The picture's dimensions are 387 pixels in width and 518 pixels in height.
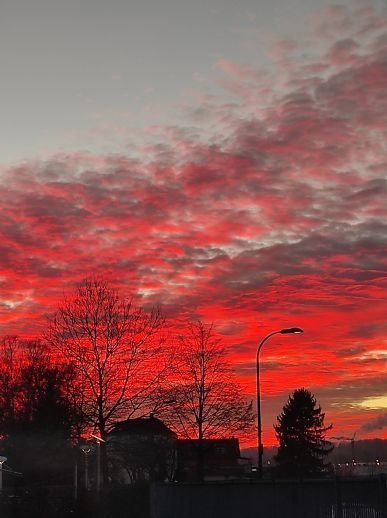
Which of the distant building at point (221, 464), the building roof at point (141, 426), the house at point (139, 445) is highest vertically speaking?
the building roof at point (141, 426)

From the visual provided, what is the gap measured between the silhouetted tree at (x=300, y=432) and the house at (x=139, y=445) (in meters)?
47.5

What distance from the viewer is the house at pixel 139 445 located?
172 ft

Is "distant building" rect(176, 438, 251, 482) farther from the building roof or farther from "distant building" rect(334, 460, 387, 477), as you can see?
the building roof

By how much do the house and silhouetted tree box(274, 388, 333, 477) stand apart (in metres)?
47.5

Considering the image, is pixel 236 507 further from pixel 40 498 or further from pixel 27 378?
pixel 27 378

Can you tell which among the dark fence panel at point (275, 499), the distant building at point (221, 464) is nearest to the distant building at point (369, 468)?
the dark fence panel at point (275, 499)

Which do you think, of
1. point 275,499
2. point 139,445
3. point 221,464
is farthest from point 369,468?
point 275,499

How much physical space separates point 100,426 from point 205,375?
14741mm

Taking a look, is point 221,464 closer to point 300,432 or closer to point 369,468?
point 300,432

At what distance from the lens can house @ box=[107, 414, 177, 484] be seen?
52.4 m

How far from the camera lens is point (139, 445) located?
55.9 metres

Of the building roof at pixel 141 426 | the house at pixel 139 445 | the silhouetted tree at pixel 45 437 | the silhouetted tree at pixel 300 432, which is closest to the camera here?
the building roof at pixel 141 426

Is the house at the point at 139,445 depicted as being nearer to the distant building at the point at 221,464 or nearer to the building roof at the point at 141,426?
the building roof at the point at 141,426

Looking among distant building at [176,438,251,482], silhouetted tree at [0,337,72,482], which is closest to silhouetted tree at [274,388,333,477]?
distant building at [176,438,251,482]
